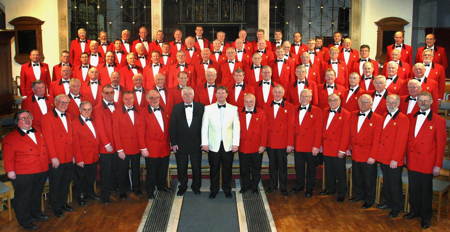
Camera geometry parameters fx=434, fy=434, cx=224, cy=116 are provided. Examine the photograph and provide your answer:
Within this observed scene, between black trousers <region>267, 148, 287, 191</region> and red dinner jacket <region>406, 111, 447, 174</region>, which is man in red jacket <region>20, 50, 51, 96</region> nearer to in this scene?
black trousers <region>267, 148, 287, 191</region>

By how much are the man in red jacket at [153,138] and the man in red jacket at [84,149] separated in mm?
654

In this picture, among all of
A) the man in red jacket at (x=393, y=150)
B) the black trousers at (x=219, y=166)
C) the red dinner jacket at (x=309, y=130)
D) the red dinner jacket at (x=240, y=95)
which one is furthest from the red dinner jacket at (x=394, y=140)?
the red dinner jacket at (x=240, y=95)

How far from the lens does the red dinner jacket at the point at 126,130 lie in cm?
605

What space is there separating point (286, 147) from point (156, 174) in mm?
1953

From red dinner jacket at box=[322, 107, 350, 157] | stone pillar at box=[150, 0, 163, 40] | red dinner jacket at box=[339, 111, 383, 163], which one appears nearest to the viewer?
red dinner jacket at box=[339, 111, 383, 163]

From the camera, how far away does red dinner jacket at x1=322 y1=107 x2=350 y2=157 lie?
20.0 ft

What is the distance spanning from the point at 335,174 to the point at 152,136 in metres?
2.72

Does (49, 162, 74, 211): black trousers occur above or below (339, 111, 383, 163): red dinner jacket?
below

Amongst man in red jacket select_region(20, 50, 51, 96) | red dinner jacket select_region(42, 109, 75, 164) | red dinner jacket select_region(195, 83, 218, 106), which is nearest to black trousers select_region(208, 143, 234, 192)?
red dinner jacket select_region(195, 83, 218, 106)

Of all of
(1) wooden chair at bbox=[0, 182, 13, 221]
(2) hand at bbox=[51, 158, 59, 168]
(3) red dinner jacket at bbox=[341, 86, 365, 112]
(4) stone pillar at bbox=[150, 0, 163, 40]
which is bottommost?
(1) wooden chair at bbox=[0, 182, 13, 221]

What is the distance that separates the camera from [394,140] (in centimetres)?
551

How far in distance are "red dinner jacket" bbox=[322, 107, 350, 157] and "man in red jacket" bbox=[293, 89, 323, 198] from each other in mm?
85

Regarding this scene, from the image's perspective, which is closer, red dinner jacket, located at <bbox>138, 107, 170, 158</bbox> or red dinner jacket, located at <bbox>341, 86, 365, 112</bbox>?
red dinner jacket, located at <bbox>138, 107, 170, 158</bbox>

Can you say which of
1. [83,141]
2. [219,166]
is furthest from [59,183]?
[219,166]
